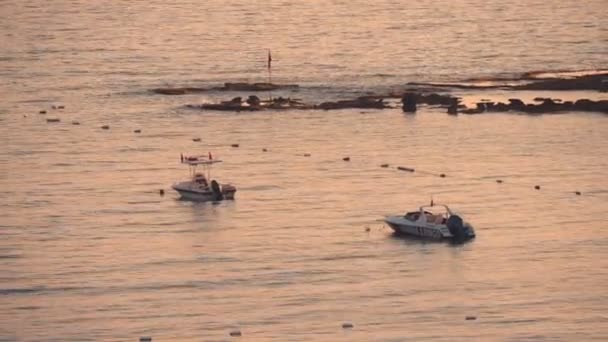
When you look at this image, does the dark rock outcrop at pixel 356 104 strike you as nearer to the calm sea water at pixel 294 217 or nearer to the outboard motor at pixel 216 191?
the calm sea water at pixel 294 217

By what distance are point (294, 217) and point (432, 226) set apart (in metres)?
6.32

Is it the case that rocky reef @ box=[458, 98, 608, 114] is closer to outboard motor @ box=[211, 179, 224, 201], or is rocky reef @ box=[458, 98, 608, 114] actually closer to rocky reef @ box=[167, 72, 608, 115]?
rocky reef @ box=[167, 72, 608, 115]

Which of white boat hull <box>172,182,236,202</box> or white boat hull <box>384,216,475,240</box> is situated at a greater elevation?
white boat hull <box>172,182,236,202</box>

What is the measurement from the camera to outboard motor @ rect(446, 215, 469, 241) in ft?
289

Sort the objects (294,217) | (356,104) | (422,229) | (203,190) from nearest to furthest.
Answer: (422,229)
(294,217)
(203,190)
(356,104)

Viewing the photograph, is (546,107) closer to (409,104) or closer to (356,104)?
(409,104)

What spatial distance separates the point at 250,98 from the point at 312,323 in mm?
51775

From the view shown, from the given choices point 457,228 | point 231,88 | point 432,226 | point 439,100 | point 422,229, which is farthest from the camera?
point 231,88

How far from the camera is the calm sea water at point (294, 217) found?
7606 cm

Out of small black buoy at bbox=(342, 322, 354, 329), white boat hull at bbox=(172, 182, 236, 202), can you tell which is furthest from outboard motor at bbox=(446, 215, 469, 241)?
small black buoy at bbox=(342, 322, 354, 329)

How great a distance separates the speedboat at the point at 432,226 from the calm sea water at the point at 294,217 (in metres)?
0.46

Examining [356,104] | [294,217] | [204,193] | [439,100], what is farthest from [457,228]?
[439,100]

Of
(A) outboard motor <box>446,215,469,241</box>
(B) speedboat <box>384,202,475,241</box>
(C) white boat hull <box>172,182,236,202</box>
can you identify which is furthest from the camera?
(C) white boat hull <box>172,182,236,202</box>

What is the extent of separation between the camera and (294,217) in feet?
305
